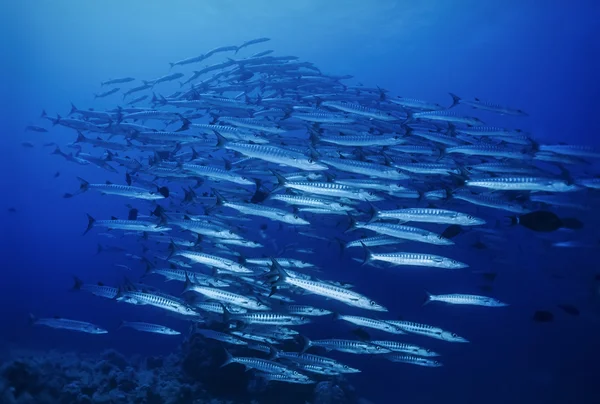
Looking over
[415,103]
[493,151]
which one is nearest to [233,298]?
[493,151]

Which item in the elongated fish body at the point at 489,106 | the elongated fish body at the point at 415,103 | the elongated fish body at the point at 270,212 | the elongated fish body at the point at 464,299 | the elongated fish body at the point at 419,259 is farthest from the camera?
the elongated fish body at the point at 415,103

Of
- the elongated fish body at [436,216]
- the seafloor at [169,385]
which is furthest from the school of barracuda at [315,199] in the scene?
the seafloor at [169,385]

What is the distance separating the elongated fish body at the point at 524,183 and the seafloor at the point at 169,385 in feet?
20.1

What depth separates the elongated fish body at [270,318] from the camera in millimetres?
7027

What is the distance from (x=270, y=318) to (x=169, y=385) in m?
3.59

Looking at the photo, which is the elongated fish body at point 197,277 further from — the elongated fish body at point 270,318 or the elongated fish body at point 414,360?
the elongated fish body at point 414,360

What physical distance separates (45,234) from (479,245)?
191 feet

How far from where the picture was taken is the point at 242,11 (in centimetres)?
4184

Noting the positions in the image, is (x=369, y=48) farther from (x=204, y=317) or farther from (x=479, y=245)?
(x=204, y=317)

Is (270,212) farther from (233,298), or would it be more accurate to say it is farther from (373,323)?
(373,323)

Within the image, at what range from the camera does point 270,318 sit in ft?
23.2

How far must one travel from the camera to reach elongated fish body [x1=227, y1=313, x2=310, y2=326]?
7027mm

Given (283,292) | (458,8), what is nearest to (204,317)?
(283,292)

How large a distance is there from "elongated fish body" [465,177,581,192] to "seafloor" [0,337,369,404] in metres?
6.13
